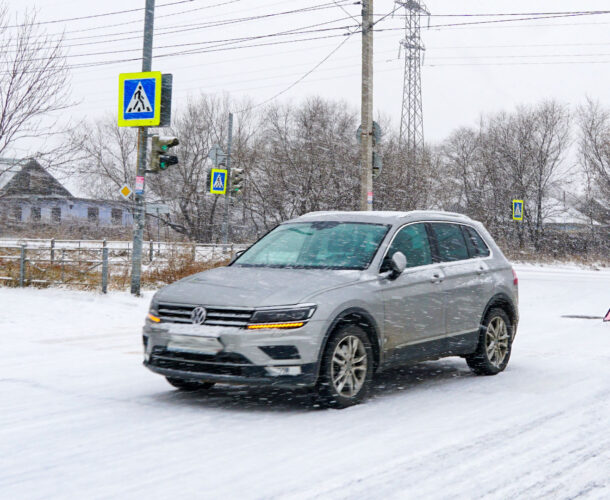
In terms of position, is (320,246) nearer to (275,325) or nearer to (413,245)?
(413,245)

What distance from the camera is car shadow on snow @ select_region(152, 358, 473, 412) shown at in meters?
6.57

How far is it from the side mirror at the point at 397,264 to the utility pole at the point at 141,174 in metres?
10.0

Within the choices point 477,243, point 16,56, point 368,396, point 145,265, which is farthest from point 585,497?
point 16,56

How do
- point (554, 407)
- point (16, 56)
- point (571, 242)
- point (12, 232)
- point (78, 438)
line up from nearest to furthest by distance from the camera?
point (78, 438) → point (554, 407) → point (16, 56) → point (571, 242) → point (12, 232)

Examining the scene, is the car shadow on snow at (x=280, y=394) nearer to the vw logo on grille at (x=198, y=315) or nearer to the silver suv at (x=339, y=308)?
the silver suv at (x=339, y=308)

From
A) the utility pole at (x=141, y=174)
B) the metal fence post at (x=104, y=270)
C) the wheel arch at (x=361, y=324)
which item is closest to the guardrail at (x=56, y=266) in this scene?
the metal fence post at (x=104, y=270)

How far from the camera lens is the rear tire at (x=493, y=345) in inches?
325

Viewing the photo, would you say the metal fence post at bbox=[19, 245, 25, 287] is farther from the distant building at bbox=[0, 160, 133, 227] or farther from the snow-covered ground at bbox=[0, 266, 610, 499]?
the distant building at bbox=[0, 160, 133, 227]

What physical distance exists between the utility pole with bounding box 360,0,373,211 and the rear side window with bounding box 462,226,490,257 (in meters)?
10.1

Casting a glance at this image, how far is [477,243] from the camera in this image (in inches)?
342

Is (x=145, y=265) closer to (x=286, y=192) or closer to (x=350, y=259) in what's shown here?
(x=350, y=259)

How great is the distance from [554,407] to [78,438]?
3861 mm

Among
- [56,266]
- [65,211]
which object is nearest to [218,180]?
[56,266]

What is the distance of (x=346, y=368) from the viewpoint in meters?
6.51
